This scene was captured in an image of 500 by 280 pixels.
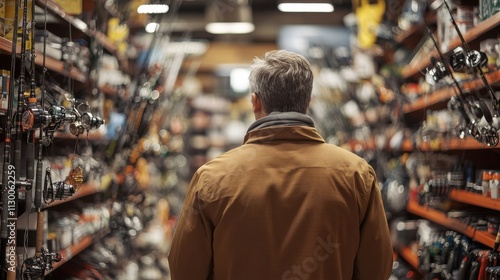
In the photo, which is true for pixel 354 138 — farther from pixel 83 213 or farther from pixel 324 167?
pixel 324 167

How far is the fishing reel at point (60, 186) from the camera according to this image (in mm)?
2725

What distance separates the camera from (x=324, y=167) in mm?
2152

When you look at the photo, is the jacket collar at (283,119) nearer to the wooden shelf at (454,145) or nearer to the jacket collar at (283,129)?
the jacket collar at (283,129)

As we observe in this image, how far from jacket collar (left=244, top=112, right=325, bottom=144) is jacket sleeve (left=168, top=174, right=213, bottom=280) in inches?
9.4

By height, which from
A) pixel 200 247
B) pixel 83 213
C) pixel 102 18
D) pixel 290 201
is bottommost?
pixel 83 213

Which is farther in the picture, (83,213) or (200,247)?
A: (83,213)

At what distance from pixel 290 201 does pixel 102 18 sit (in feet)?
9.07

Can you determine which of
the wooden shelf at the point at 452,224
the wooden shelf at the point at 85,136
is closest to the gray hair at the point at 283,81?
the wooden shelf at the point at 452,224

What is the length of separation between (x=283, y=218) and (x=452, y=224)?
1833mm

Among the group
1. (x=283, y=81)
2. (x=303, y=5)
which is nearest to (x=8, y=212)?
(x=283, y=81)

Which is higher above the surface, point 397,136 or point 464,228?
point 397,136

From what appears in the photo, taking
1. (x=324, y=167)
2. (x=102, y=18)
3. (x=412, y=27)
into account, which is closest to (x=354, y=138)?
(x=412, y=27)

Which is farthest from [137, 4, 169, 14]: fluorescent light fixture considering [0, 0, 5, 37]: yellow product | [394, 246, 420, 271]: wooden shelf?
[394, 246, 420, 271]: wooden shelf

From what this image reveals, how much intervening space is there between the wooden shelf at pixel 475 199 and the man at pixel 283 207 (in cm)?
92
